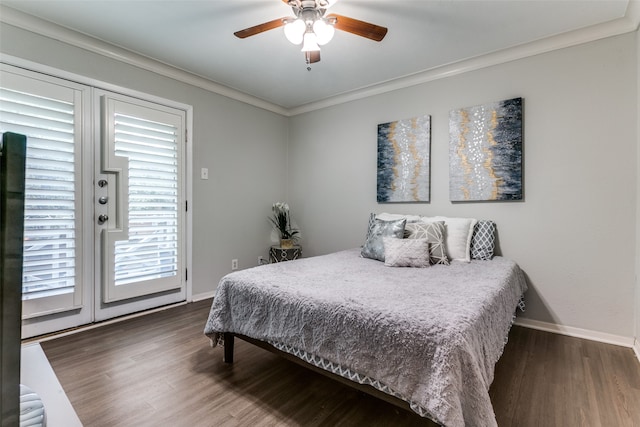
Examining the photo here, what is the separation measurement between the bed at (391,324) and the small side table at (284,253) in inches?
61.4

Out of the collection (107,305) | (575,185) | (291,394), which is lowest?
(291,394)

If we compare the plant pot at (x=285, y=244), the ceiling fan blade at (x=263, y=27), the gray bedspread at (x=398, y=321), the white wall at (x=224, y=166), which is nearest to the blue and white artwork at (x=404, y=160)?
the gray bedspread at (x=398, y=321)

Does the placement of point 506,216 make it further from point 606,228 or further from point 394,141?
point 394,141

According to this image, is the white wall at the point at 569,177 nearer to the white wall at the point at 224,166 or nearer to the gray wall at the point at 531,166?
the gray wall at the point at 531,166

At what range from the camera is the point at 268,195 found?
4.07 meters

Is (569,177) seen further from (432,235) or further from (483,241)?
(432,235)

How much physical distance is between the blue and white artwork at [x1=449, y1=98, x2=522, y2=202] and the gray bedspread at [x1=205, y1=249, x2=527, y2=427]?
2.66 ft

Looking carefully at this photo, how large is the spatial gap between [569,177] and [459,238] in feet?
3.06

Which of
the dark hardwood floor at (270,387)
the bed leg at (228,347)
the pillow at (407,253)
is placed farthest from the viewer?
the pillow at (407,253)

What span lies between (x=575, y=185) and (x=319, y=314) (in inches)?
90.1

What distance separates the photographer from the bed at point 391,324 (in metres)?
1.10

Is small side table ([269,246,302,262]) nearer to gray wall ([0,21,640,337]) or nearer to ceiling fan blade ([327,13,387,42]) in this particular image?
gray wall ([0,21,640,337])

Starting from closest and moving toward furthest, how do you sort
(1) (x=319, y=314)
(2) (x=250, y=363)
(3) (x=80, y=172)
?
(1) (x=319, y=314) → (2) (x=250, y=363) → (3) (x=80, y=172)

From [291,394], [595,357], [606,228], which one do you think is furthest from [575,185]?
[291,394]
